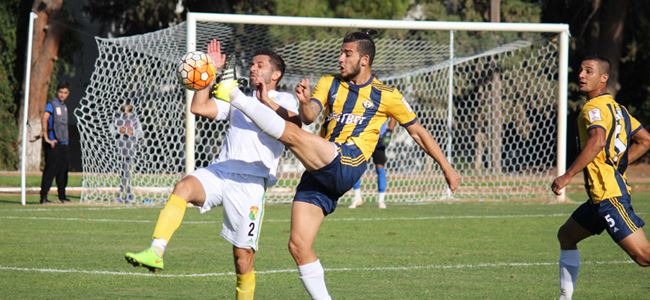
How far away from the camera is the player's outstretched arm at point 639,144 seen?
9.22 m

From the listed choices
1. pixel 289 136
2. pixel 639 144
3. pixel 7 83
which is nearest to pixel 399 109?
pixel 289 136

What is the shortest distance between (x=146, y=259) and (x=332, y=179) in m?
1.49

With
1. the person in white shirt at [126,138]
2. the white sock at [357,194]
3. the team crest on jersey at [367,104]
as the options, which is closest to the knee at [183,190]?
the team crest on jersey at [367,104]

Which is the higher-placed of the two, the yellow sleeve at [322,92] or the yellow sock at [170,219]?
the yellow sleeve at [322,92]

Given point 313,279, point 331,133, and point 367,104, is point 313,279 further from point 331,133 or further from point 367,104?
point 367,104

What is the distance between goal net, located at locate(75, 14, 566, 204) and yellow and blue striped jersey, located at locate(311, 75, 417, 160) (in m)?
10.6

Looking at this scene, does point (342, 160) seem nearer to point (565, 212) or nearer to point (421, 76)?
point (565, 212)

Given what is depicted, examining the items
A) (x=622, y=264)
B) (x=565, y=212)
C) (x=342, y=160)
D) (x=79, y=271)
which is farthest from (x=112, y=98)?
(x=342, y=160)

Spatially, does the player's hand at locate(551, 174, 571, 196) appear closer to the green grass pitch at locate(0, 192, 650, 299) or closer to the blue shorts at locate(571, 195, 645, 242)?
the blue shorts at locate(571, 195, 645, 242)

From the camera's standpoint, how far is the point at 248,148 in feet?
27.2

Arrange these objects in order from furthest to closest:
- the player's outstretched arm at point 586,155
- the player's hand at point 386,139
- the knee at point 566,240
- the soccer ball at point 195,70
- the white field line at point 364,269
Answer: the player's hand at point 386,139 < the white field line at point 364,269 < the knee at point 566,240 < the player's outstretched arm at point 586,155 < the soccer ball at point 195,70

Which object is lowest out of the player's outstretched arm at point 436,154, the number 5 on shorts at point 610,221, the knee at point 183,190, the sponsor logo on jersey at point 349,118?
the number 5 on shorts at point 610,221

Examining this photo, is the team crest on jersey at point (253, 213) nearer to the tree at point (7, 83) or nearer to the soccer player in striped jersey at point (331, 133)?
the soccer player in striped jersey at point (331, 133)

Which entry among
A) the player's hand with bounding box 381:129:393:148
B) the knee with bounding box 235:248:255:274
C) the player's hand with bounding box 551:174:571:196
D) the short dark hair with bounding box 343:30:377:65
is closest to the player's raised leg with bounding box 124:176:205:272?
the knee with bounding box 235:248:255:274
